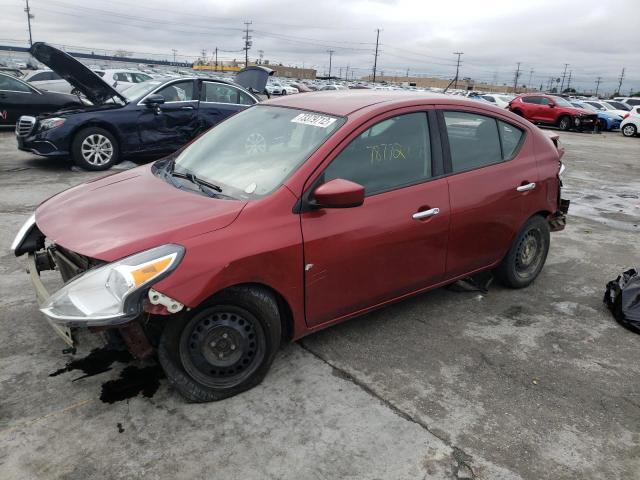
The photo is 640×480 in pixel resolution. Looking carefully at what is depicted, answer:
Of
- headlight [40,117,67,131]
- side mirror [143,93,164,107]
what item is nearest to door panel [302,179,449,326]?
side mirror [143,93,164,107]

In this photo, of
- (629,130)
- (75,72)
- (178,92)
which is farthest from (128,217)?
(629,130)

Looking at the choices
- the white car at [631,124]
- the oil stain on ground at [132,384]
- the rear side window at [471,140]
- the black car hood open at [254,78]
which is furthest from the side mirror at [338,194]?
the white car at [631,124]

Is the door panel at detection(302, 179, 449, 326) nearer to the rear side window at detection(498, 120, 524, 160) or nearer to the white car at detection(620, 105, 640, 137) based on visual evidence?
the rear side window at detection(498, 120, 524, 160)

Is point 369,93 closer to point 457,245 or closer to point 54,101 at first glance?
point 457,245

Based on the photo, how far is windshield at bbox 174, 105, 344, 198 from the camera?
3.06 m

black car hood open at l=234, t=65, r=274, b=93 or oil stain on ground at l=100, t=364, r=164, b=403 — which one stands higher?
black car hood open at l=234, t=65, r=274, b=93

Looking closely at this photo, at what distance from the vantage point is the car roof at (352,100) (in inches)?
135

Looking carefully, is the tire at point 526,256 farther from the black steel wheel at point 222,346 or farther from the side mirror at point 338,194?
the black steel wheel at point 222,346

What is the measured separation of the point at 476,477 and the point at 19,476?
202 cm

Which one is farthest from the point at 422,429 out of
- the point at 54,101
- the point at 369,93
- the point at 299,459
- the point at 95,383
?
the point at 54,101

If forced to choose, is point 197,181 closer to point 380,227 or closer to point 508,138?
point 380,227

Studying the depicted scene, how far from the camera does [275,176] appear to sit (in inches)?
119

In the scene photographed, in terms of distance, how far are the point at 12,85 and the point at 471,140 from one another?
11339 millimetres

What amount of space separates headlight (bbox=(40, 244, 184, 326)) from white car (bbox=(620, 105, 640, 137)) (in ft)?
81.4
